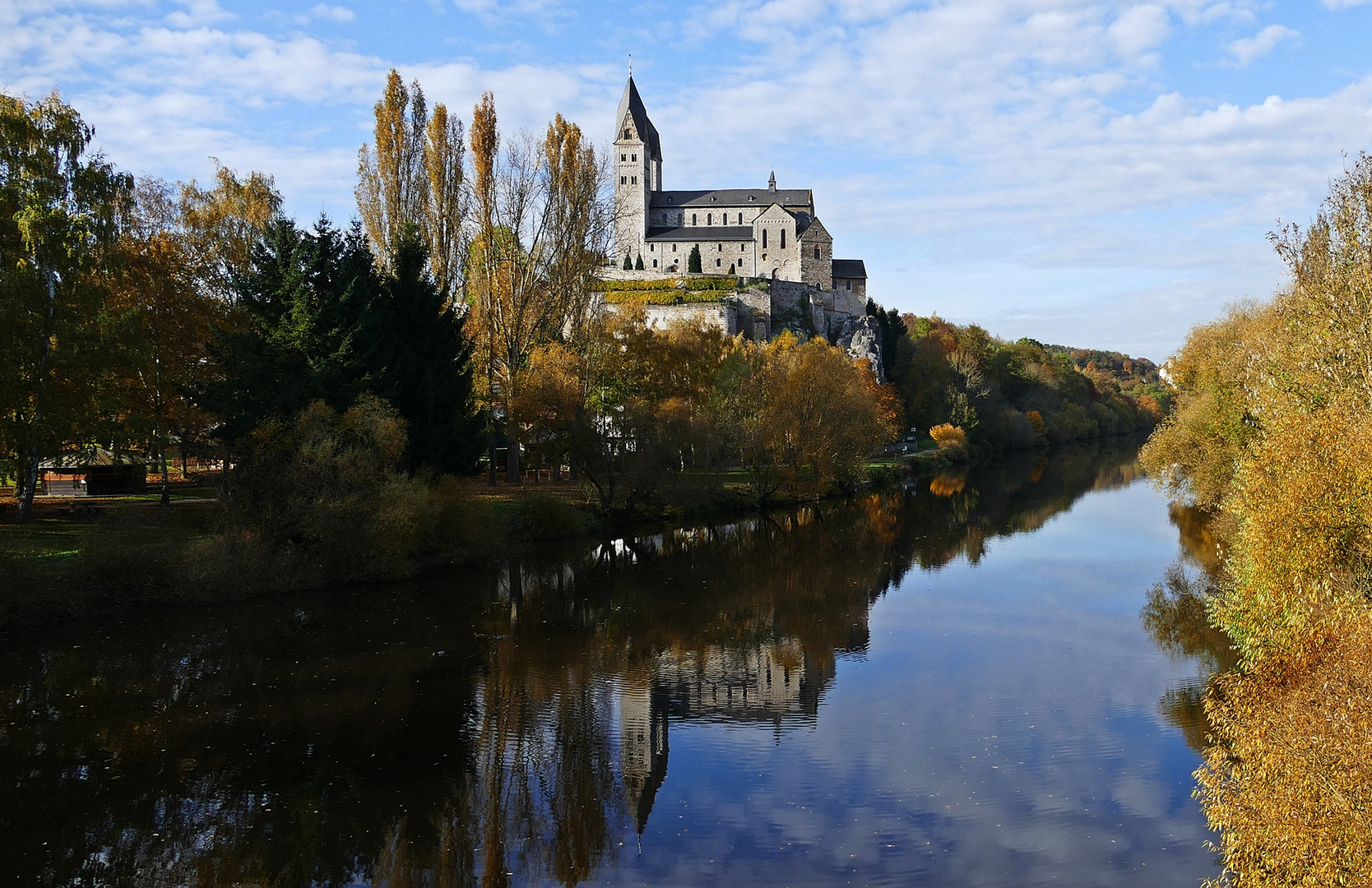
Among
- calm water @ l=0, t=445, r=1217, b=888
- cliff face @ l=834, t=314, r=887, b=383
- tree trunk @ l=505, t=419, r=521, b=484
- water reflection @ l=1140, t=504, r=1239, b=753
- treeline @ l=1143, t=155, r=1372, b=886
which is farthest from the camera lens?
cliff face @ l=834, t=314, r=887, b=383

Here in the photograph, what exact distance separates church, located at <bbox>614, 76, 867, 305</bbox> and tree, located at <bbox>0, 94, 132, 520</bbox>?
4861 cm

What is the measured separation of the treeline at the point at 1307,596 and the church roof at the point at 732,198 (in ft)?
197

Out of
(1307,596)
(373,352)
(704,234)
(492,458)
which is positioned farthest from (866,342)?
(1307,596)

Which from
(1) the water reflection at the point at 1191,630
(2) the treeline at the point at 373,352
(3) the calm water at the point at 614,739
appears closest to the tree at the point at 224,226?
(2) the treeline at the point at 373,352

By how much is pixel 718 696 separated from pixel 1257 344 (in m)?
17.6

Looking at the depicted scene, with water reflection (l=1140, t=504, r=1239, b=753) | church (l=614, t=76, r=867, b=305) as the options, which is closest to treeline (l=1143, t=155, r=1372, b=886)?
water reflection (l=1140, t=504, r=1239, b=753)

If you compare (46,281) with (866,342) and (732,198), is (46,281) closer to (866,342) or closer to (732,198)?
(866,342)

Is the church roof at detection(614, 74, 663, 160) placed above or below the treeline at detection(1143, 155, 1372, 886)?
above

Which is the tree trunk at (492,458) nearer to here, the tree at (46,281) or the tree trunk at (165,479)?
the tree trunk at (165,479)

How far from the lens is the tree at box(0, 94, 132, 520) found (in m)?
19.2

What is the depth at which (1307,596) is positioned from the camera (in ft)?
29.1

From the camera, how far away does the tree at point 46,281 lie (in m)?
19.2

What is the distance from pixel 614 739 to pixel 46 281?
55.7 feet

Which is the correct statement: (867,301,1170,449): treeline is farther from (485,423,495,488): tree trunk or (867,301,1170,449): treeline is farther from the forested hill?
the forested hill
